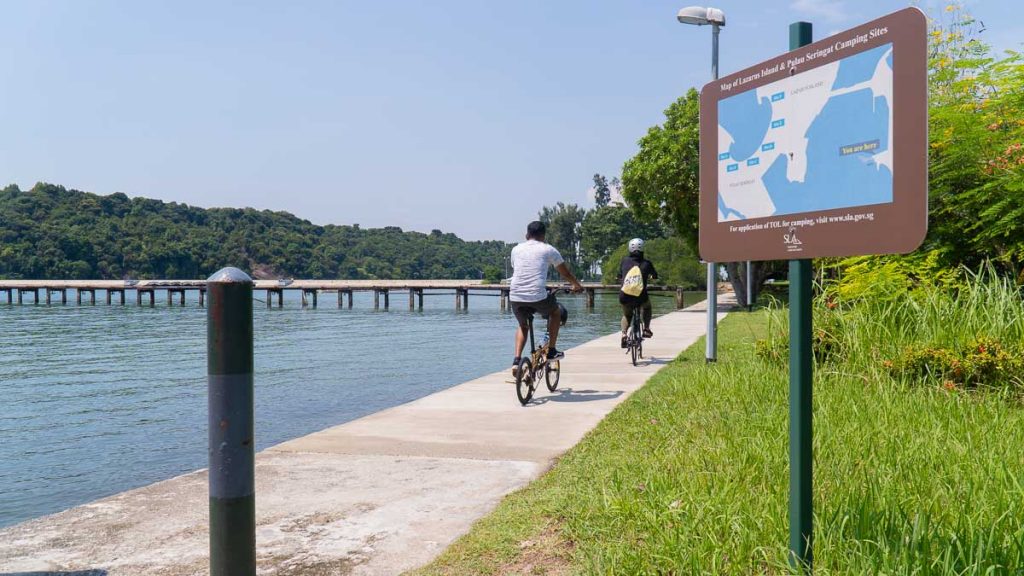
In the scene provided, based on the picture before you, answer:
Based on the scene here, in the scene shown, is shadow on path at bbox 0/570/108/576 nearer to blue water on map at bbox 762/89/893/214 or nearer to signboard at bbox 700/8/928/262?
signboard at bbox 700/8/928/262

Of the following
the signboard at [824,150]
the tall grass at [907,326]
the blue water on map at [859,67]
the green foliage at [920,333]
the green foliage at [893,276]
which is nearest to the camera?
the signboard at [824,150]

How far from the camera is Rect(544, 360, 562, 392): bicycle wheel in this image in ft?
29.9

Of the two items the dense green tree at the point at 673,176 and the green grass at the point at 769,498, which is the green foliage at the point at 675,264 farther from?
the green grass at the point at 769,498

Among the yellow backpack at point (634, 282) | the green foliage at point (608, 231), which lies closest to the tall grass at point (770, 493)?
the yellow backpack at point (634, 282)

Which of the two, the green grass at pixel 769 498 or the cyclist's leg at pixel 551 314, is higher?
the cyclist's leg at pixel 551 314

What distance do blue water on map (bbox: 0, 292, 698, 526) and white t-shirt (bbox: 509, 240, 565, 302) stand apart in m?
1.20

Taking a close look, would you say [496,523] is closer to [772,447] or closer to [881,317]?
[772,447]

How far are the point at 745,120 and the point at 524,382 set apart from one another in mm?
5712

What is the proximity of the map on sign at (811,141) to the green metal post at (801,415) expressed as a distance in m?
0.28

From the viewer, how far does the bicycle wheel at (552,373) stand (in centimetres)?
912

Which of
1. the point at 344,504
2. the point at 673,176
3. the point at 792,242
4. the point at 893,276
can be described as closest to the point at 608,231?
the point at 673,176

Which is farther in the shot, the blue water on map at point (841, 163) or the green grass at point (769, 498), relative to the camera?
the green grass at point (769, 498)

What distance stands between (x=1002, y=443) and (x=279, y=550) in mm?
4022

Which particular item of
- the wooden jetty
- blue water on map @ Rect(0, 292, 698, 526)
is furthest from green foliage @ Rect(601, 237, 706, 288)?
blue water on map @ Rect(0, 292, 698, 526)
